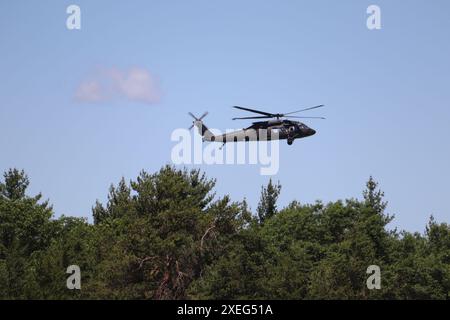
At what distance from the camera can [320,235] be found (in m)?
138

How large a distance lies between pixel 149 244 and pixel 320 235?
45802 millimetres

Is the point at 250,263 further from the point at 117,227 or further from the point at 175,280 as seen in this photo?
the point at 117,227

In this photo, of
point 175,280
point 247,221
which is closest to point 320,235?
point 247,221

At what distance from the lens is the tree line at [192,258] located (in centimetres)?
9600

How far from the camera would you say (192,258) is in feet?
326

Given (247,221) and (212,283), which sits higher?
(247,221)

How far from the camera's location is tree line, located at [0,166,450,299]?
315ft

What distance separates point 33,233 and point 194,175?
80.2ft

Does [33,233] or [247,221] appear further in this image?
[33,233]
